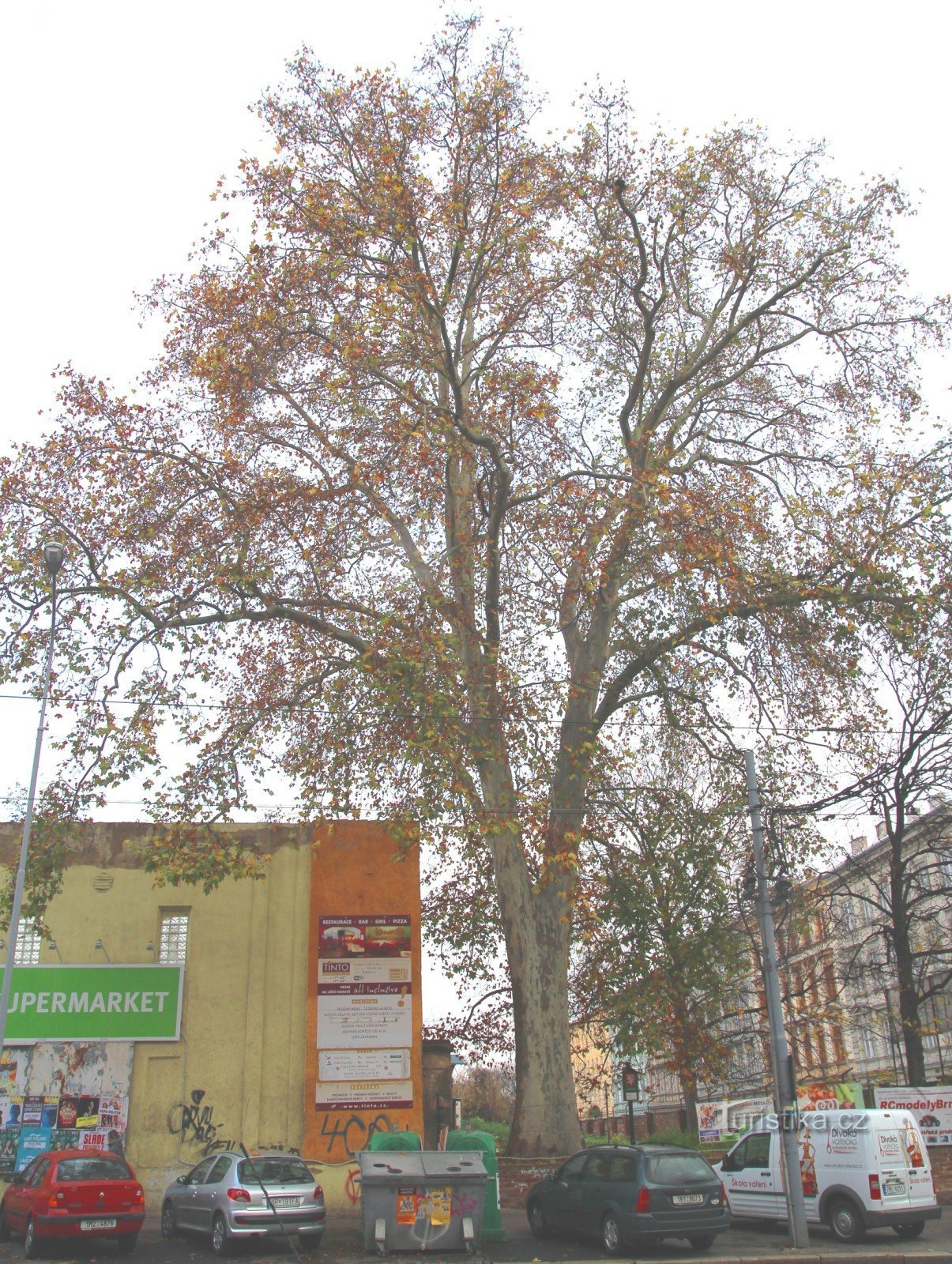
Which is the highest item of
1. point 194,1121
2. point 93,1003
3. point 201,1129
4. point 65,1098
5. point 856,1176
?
point 93,1003

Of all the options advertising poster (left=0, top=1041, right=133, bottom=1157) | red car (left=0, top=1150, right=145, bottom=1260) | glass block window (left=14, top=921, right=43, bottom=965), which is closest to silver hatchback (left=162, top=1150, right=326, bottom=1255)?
red car (left=0, top=1150, right=145, bottom=1260)

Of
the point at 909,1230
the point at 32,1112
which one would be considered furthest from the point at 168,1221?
the point at 909,1230

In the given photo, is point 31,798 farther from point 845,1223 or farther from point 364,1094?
point 845,1223

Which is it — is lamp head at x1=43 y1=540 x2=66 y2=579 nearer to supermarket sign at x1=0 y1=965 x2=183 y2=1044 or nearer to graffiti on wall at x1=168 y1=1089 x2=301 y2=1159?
supermarket sign at x1=0 y1=965 x2=183 y2=1044

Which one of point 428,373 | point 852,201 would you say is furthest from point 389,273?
point 852,201

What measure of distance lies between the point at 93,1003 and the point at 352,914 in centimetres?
444

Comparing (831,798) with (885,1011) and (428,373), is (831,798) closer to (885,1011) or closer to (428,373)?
(428,373)

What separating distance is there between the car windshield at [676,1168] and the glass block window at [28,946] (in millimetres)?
10368

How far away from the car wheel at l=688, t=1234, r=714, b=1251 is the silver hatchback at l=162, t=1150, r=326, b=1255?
198 inches

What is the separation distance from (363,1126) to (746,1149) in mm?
6555

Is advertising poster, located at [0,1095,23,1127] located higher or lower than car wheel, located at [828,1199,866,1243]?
higher

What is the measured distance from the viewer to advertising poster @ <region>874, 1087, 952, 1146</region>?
19.4 meters

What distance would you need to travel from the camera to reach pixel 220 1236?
13.7m

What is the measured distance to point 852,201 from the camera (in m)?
21.2
